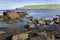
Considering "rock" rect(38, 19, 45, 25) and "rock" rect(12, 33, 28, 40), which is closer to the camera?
"rock" rect(12, 33, 28, 40)

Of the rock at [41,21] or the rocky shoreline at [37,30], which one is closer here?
the rocky shoreline at [37,30]

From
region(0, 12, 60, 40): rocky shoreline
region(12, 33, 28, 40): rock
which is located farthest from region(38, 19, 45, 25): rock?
region(12, 33, 28, 40): rock

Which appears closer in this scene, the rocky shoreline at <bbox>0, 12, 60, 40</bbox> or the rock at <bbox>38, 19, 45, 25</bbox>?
the rocky shoreline at <bbox>0, 12, 60, 40</bbox>

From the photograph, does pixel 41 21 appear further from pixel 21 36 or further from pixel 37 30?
pixel 21 36

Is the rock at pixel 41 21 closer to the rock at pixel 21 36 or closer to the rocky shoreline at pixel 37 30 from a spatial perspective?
the rocky shoreline at pixel 37 30

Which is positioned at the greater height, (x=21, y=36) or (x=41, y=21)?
(x=41, y=21)

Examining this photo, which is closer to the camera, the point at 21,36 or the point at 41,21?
the point at 21,36

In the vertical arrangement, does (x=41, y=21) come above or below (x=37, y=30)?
above

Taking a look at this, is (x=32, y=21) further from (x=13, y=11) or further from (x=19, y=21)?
(x=13, y=11)

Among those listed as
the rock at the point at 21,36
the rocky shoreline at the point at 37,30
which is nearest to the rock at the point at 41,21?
the rocky shoreline at the point at 37,30

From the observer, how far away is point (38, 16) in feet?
7.91

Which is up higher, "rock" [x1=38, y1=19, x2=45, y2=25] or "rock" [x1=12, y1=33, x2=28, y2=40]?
"rock" [x1=38, y1=19, x2=45, y2=25]

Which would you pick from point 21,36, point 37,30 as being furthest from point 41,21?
point 21,36

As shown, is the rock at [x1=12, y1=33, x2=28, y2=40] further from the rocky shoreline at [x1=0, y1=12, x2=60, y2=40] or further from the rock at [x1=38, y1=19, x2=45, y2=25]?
the rock at [x1=38, y1=19, x2=45, y2=25]
